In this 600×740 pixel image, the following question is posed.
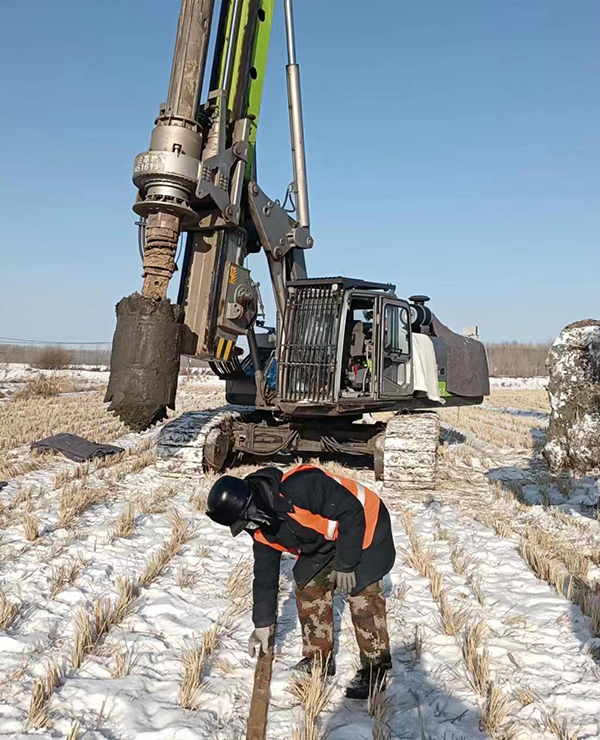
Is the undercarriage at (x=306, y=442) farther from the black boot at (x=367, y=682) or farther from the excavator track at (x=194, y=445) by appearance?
the black boot at (x=367, y=682)

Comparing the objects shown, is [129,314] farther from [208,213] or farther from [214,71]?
[214,71]

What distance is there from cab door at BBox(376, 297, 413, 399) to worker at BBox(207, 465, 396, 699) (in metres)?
4.86

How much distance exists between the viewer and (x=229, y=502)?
297 cm

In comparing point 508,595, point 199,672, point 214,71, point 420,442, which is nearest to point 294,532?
point 199,672

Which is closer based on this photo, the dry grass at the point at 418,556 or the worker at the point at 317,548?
the worker at the point at 317,548

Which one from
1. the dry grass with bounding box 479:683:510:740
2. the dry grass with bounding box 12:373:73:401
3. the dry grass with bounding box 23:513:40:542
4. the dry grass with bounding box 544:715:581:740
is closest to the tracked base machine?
the dry grass with bounding box 23:513:40:542

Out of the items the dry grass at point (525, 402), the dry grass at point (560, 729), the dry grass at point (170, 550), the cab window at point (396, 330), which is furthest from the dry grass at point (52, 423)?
the dry grass at point (525, 402)

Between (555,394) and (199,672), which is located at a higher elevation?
(555,394)

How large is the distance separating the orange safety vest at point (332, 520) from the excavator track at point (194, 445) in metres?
5.32

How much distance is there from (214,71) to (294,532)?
6.13m

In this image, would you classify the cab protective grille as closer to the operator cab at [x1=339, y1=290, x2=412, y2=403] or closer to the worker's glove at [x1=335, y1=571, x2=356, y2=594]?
the operator cab at [x1=339, y1=290, x2=412, y2=403]

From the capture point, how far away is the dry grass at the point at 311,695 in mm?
2818

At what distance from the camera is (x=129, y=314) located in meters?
5.73

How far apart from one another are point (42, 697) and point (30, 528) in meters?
2.88
